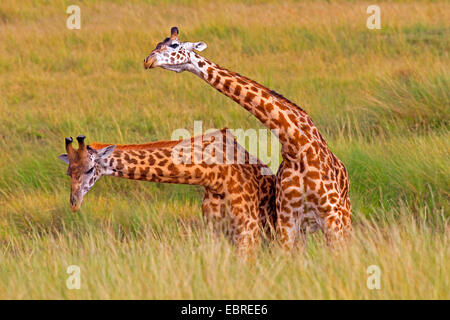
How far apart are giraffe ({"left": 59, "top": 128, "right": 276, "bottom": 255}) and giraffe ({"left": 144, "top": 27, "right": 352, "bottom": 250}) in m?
0.27

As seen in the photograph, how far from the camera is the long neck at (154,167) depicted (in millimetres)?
6148

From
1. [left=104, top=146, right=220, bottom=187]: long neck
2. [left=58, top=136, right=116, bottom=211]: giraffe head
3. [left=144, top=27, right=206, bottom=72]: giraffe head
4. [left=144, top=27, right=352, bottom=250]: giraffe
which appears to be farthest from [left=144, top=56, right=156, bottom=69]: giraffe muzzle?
[left=104, top=146, right=220, bottom=187]: long neck

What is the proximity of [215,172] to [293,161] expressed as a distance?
61 centimetres

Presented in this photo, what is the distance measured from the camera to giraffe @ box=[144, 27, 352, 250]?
607cm

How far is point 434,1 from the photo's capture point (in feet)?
62.6

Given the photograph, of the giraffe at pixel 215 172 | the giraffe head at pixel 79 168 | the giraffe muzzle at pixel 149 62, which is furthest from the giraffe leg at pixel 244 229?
the giraffe muzzle at pixel 149 62

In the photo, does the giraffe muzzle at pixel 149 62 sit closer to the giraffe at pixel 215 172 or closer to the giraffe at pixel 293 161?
the giraffe at pixel 293 161

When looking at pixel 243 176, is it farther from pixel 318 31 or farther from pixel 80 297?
pixel 318 31

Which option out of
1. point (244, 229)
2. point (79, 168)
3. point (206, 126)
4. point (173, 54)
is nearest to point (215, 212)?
point (244, 229)

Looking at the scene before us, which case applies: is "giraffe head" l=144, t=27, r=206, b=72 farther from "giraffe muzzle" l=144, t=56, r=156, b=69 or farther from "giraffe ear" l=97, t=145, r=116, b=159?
"giraffe ear" l=97, t=145, r=116, b=159

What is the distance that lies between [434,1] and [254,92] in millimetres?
13996

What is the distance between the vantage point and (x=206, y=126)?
11.4 m

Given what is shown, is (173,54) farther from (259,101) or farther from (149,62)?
(259,101)

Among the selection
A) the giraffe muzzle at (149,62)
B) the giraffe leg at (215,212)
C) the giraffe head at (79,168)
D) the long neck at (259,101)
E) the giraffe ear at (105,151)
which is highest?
the giraffe muzzle at (149,62)
